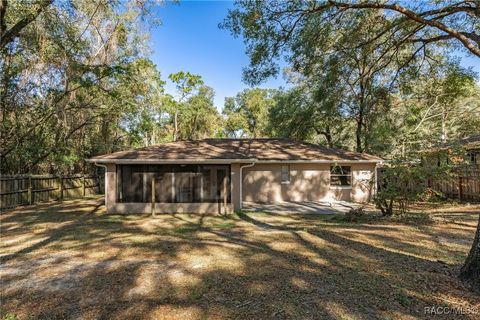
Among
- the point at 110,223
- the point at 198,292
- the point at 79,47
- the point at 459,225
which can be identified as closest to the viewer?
the point at 198,292

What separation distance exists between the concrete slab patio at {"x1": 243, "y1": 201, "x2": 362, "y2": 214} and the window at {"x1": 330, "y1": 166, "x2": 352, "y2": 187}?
1.11 metres

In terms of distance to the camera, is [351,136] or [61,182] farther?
[351,136]

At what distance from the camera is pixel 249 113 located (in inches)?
1565

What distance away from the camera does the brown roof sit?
11922 millimetres

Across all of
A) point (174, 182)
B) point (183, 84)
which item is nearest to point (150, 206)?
point (174, 182)

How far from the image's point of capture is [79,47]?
1193 centimetres

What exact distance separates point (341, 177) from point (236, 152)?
20.3 feet

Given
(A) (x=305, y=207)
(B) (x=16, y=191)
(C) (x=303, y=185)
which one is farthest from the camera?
(C) (x=303, y=185)

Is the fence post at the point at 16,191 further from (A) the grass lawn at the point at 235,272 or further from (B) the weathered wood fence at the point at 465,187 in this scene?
(B) the weathered wood fence at the point at 465,187

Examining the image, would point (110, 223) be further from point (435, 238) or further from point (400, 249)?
point (435, 238)

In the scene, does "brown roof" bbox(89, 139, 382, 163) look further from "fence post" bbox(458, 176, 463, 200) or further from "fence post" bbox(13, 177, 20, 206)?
"fence post" bbox(13, 177, 20, 206)

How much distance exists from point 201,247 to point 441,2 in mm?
8482

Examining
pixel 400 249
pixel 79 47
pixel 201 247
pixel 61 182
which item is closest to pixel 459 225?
pixel 400 249
